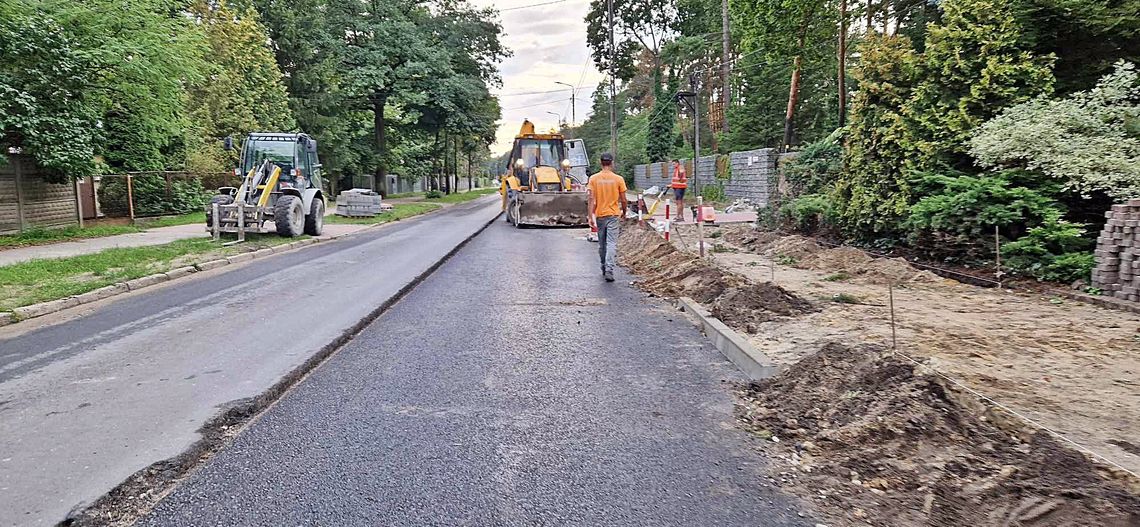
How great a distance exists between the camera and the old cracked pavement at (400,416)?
3.31 meters

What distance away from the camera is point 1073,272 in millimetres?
7988

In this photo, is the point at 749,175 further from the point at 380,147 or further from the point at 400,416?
the point at 380,147

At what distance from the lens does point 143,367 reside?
18.8 ft

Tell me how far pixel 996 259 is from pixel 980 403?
5.87 m

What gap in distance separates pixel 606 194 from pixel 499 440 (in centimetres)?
675

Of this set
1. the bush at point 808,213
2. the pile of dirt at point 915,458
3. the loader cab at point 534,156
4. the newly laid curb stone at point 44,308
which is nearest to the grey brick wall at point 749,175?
the bush at point 808,213

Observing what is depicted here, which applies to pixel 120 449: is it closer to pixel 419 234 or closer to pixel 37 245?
pixel 37 245

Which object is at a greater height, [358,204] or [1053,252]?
[358,204]

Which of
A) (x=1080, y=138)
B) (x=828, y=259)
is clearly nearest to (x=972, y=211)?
(x=1080, y=138)

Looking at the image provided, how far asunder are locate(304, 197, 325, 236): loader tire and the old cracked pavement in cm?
962

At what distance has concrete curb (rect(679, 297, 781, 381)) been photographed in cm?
530

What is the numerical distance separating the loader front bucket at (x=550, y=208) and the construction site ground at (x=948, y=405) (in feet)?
41.0

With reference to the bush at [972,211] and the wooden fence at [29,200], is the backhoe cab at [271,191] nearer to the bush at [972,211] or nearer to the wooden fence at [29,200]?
the wooden fence at [29,200]

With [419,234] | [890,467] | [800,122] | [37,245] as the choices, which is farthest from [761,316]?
[800,122]
